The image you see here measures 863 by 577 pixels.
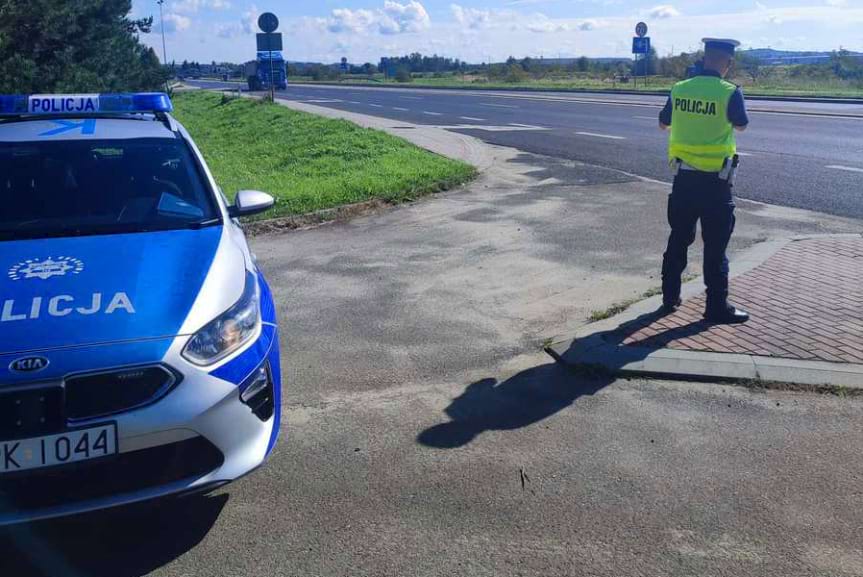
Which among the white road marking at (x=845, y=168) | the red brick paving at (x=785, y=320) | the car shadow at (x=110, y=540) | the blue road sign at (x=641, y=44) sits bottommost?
the car shadow at (x=110, y=540)

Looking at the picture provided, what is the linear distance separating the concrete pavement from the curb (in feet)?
0.50

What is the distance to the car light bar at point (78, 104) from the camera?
17.4 feet

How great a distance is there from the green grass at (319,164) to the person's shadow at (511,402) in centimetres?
558

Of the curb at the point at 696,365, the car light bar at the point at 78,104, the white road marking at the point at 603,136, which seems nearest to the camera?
the curb at the point at 696,365

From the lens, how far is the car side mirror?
201 inches

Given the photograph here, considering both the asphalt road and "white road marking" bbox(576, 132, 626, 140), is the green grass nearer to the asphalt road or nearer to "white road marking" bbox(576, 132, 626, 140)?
the asphalt road

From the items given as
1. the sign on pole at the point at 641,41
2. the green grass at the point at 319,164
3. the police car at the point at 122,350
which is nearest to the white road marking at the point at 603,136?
the green grass at the point at 319,164

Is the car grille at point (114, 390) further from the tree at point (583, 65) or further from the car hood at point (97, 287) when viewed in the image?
the tree at point (583, 65)

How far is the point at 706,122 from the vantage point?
587cm

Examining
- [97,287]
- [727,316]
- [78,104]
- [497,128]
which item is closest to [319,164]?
[78,104]

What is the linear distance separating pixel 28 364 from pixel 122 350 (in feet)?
1.11

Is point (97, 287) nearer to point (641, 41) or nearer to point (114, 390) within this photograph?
point (114, 390)

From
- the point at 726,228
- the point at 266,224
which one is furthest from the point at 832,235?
the point at 266,224

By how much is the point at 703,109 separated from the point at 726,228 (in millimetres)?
855
